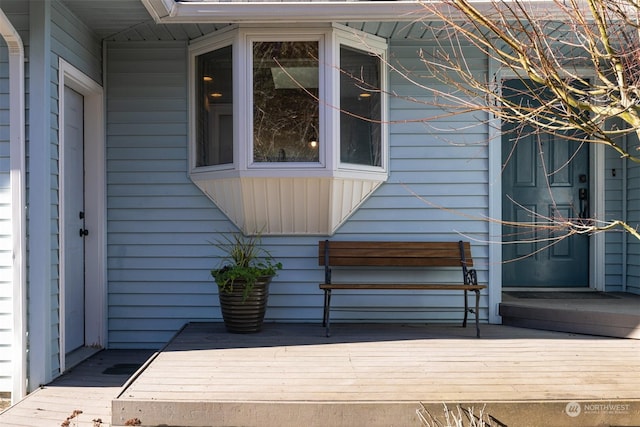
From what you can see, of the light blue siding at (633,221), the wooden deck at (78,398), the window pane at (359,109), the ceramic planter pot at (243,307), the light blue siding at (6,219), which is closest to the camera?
the wooden deck at (78,398)

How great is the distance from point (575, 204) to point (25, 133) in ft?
15.8

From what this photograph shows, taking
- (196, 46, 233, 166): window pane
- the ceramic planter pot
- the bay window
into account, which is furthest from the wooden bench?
(196, 46, 233, 166): window pane

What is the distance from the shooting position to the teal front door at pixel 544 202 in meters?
5.71

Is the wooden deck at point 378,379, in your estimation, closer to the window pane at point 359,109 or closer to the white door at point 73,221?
the white door at point 73,221

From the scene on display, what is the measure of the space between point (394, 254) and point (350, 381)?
178 centimetres

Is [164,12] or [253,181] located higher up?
[164,12]

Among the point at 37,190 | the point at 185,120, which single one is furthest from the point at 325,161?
the point at 37,190

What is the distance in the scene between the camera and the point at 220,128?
203 inches

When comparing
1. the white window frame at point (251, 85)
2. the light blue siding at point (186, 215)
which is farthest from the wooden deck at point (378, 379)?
the white window frame at point (251, 85)

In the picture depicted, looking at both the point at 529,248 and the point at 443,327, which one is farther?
the point at 529,248

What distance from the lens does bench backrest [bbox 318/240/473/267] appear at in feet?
16.8

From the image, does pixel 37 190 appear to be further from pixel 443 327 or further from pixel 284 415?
pixel 443 327
